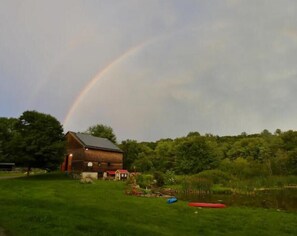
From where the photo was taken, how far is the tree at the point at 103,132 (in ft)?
326

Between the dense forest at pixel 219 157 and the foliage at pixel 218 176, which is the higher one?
the dense forest at pixel 219 157

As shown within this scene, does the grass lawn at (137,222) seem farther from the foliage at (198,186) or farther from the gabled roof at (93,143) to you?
the gabled roof at (93,143)

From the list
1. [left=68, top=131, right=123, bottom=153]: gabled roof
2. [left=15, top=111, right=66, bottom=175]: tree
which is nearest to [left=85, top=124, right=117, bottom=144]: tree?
[left=68, top=131, right=123, bottom=153]: gabled roof

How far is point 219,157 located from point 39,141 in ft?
127

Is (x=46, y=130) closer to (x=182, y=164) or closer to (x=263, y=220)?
(x=182, y=164)

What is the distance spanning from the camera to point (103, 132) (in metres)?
100

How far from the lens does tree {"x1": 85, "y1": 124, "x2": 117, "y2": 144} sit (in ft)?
326

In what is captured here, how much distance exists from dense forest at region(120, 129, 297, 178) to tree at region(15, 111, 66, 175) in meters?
25.8

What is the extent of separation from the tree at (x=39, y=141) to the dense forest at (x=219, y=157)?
25785mm

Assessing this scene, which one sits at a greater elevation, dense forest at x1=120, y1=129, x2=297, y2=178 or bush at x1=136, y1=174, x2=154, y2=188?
dense forest at x1=120, y1=129, x2=297, y2=178

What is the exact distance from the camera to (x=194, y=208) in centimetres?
2178

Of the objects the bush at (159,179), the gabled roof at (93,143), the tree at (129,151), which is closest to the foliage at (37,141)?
the gabled roof at (93,143)

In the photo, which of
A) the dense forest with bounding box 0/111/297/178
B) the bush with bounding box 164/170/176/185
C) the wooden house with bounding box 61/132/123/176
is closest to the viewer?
the dense forest with bounding box 0/111/297/178

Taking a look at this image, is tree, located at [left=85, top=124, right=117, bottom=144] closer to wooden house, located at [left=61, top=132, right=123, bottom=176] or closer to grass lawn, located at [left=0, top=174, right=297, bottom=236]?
wooden house, located at [left=61, top=132, right=123, bottom=176]
